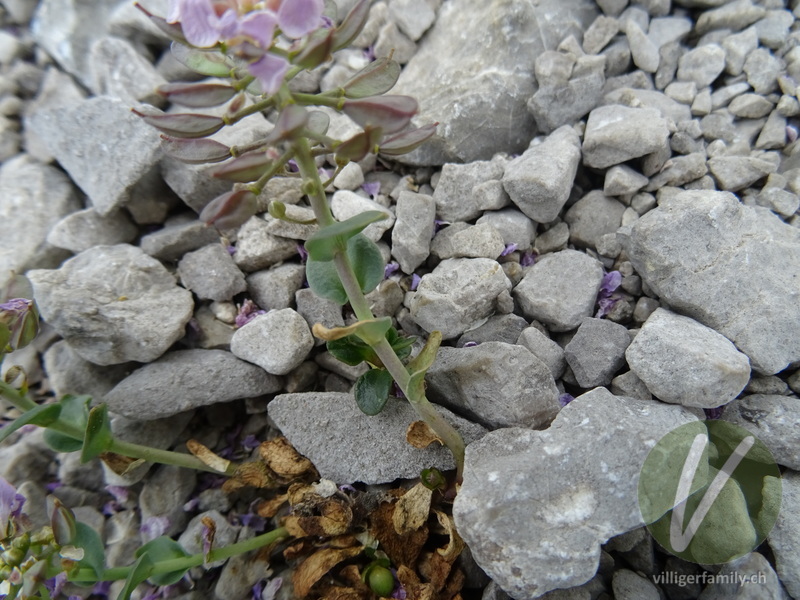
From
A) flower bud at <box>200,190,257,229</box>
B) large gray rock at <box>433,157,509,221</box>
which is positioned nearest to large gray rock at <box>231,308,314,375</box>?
flower bud at <box>200,190,257,229</box>

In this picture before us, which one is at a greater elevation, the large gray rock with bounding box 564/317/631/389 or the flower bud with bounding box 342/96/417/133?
the flower bud with bounding box 342/96/417/133

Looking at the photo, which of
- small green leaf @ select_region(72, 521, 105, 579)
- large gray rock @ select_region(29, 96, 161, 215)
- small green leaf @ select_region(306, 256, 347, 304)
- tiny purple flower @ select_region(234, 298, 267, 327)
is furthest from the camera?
large gray rock @ select_region(29, 96, 161, 215)

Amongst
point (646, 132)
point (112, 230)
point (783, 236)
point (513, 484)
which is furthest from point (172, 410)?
point (783, 236)

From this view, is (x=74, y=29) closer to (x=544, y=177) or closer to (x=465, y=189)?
(x=465, y=189)

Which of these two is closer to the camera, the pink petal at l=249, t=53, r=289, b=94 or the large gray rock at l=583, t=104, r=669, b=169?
the pink petal at l=249, t=53, r=289, b=94

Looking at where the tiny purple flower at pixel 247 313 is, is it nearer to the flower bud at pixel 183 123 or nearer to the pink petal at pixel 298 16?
the flower bud at pixel 183 123

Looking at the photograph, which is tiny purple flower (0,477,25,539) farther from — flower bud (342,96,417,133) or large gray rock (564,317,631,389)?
large gray rock (564,317,631,389)

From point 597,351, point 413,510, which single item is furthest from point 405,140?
point 413,510
